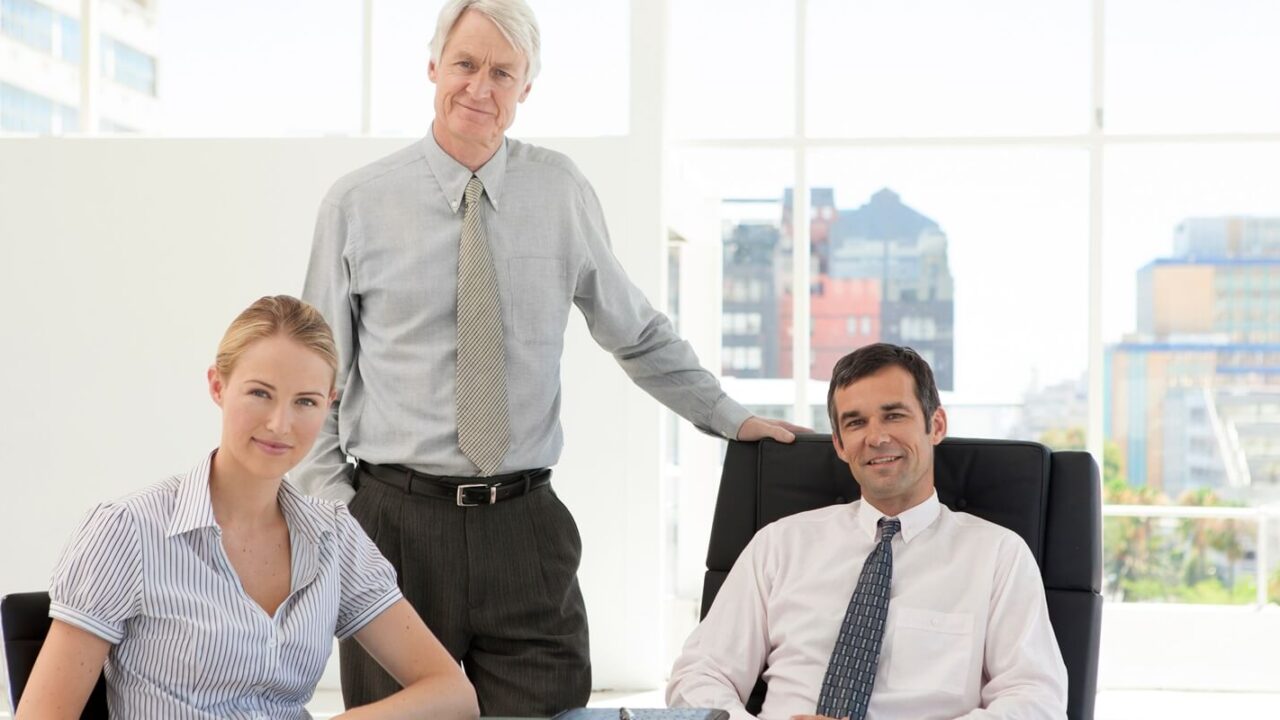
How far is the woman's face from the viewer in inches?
64.5

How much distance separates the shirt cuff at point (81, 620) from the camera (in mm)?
1492

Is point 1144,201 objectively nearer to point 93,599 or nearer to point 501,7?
point 501,7

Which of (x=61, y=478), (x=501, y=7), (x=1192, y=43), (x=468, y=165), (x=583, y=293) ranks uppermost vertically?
(x=1192, y=43)

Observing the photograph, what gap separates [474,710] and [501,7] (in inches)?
46.3

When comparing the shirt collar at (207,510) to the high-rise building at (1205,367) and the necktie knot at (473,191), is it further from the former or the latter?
the high-rise building at (1205,367)

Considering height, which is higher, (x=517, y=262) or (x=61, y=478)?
(x=517, y=262)

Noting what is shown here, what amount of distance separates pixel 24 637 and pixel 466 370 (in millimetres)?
891

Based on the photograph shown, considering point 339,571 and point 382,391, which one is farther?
point 382,391

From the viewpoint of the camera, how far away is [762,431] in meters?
2.46

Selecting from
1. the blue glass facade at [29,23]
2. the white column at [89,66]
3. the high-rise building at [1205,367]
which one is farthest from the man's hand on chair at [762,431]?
the blue glass facade at [29,23]

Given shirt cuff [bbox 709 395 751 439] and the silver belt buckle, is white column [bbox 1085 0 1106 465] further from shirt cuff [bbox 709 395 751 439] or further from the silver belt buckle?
the silver belt buckle

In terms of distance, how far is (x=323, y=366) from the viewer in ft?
5.52

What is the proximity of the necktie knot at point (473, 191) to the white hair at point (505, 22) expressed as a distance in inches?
7.9

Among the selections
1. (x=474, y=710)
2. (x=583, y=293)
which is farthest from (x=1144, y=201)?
(x=474, y=710)
